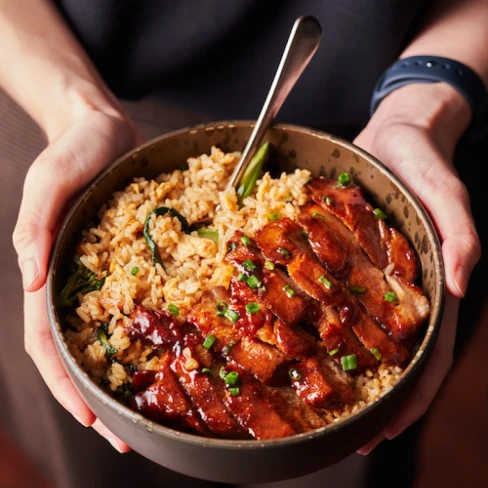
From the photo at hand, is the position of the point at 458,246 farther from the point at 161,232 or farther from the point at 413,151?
the point at 161,232

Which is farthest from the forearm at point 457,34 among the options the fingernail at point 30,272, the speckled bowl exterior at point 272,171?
the fingernail at point 30,272

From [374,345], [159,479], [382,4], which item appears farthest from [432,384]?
[159,479]

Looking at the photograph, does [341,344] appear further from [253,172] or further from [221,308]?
[253,172]

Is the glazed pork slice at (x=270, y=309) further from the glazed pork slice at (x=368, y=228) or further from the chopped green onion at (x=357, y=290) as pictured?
the glazed pork slice at (x=368, y=228)

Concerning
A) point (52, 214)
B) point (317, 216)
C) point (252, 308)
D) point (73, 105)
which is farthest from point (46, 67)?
point (252, 308)

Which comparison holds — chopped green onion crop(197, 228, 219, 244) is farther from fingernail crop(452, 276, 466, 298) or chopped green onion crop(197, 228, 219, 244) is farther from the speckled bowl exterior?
fingernail crop(452, 276, 466, 298)

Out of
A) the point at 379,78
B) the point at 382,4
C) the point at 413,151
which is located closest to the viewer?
the point at 413,151
